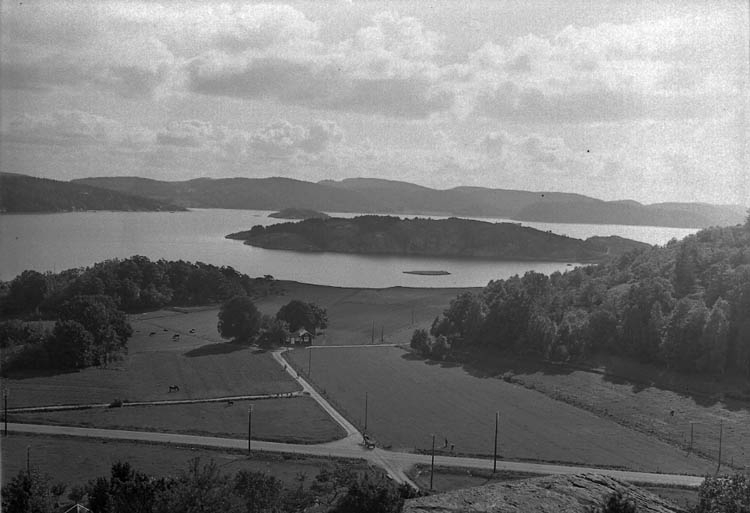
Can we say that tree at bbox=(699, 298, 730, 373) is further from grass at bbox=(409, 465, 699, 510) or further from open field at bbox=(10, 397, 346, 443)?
open field at bbox=(10, 397, 346, 443)

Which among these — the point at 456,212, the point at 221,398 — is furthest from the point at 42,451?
the point at 456,212

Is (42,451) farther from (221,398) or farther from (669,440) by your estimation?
(669,440)

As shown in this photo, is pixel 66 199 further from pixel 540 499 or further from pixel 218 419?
pixel 540 499

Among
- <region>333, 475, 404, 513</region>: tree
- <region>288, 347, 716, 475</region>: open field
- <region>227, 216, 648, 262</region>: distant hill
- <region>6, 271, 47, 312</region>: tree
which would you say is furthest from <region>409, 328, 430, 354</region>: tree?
<region>227, 216, 648, 262</region>: distant hill

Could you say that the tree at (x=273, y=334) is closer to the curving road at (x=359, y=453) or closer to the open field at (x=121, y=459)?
the curving road at (x=359, y=453)

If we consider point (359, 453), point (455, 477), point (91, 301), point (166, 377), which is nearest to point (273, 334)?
point (166, 377)

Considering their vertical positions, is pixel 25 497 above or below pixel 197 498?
below

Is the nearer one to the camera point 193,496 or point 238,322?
point 193,496

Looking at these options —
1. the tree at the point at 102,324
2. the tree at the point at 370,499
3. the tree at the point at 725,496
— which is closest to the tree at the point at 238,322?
the tree at the point at 102,324
